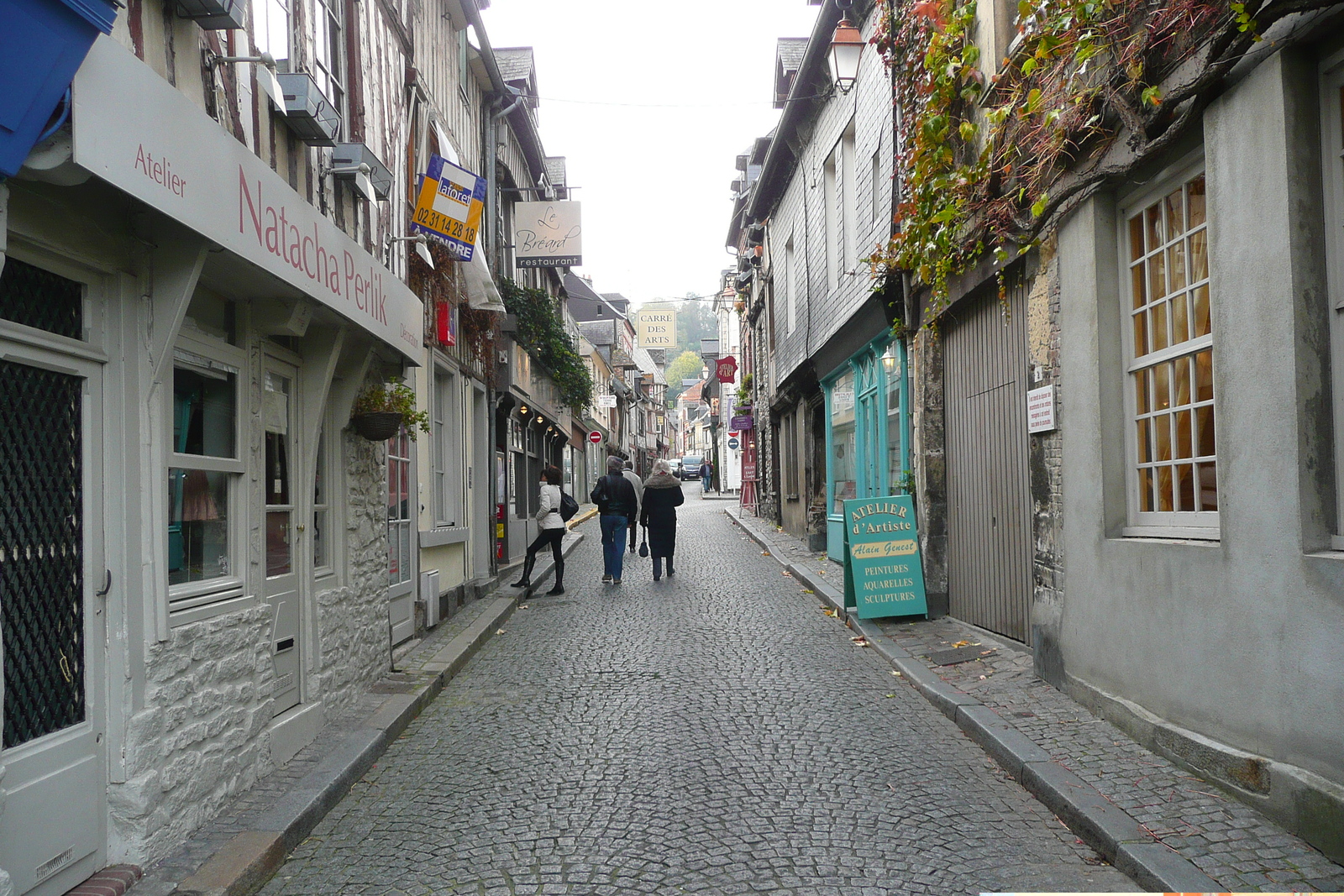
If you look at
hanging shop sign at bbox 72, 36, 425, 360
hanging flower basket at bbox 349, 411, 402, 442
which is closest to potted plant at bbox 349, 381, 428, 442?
hanging flower basket at bbox 349, 411, 402, 442

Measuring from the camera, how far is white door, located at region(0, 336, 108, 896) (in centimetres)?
318

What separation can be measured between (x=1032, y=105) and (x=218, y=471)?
5.02m

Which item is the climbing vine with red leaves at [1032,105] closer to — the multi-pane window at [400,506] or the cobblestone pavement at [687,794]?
the cobblestone pavement at [687,794]

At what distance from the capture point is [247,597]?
→ 4.70 m

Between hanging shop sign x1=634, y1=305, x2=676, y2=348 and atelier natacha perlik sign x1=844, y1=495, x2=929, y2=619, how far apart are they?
27.1 m

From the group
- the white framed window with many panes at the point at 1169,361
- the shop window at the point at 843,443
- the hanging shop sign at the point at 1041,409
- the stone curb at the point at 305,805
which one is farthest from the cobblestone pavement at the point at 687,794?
the shop window at the point at 843,443

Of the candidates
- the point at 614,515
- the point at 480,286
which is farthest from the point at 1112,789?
the point at 614,515

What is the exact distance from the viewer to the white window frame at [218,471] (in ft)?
13.4

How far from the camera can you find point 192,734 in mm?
4070

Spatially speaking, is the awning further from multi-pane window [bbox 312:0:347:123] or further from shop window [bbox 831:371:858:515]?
shop window [bbox 831:371:858:515]

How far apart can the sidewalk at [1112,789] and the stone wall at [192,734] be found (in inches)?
143

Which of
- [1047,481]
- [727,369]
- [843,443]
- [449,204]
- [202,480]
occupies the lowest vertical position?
[1047,481]

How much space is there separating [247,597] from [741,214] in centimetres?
2264

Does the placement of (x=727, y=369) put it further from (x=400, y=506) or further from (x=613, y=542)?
(x=400, y=506)
